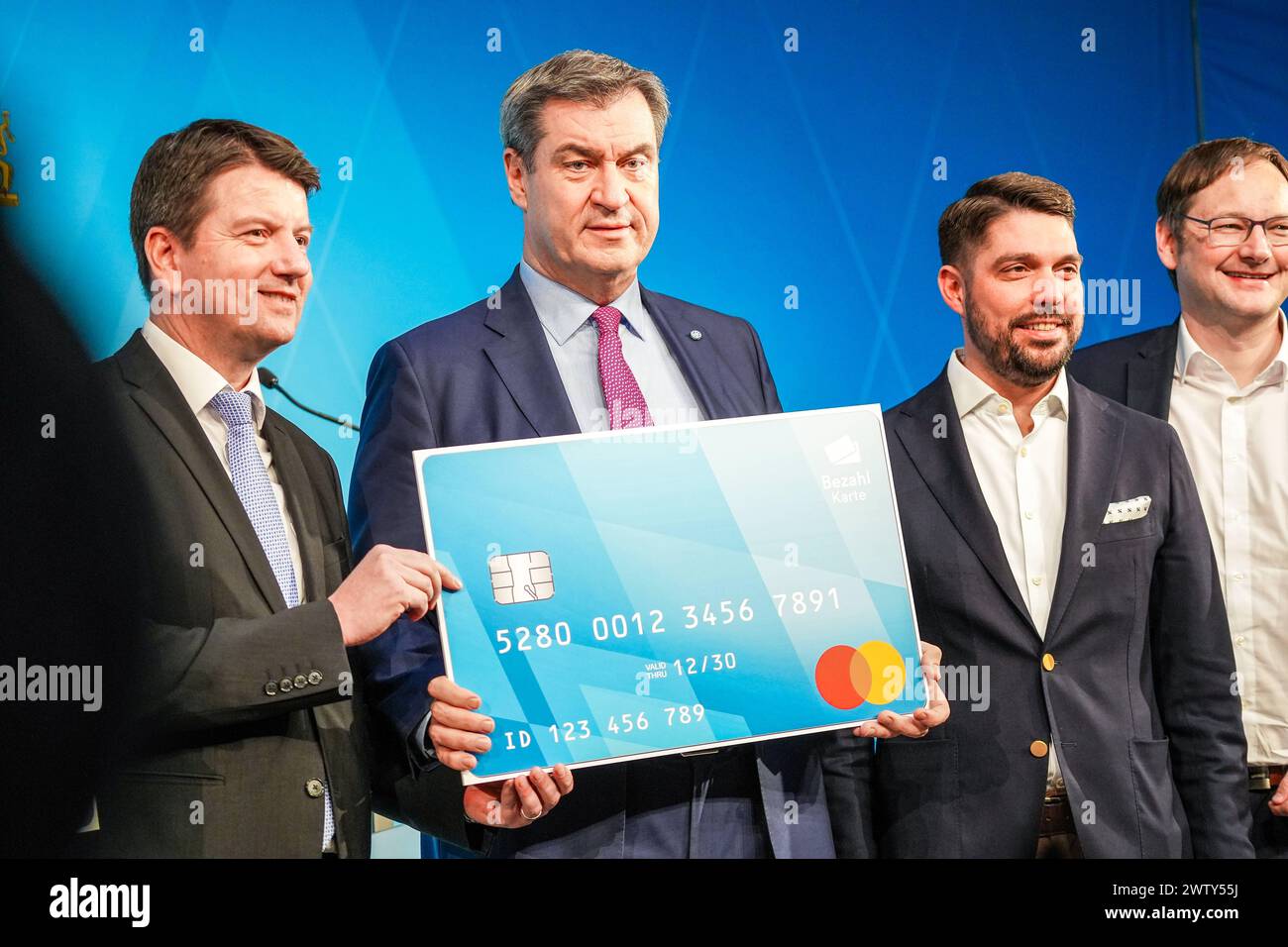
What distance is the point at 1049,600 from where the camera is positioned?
109 inches

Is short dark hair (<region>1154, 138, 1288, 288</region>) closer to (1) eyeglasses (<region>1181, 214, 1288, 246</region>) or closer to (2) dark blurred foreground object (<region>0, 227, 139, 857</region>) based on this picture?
(1) eyeglasses (<region>1181, 214, 1288, 246</region>)

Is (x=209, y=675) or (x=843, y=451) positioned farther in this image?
(x=843, y=451)

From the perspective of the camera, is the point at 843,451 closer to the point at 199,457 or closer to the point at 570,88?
the point at 570,88

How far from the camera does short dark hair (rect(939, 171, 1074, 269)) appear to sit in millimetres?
2926

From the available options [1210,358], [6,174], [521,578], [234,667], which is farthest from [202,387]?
[1210,358]

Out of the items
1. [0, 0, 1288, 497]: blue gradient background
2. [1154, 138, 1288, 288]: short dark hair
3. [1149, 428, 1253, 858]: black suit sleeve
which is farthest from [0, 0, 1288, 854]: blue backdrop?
[1149, 428, 1253, 858]: black suit sleeve

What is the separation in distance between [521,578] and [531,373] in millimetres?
418

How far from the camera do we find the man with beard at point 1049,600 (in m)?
2.73

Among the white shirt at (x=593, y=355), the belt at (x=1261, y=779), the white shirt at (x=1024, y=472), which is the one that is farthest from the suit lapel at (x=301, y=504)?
the belt at (x=1261, y=779)

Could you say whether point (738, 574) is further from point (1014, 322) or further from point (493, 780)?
point (1014, 322)

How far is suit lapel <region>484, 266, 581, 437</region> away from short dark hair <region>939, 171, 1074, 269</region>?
0.96 metres

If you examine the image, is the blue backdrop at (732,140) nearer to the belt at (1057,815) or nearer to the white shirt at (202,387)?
the white shirt at (202,387)

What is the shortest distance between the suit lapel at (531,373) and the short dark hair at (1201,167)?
1.54 m
